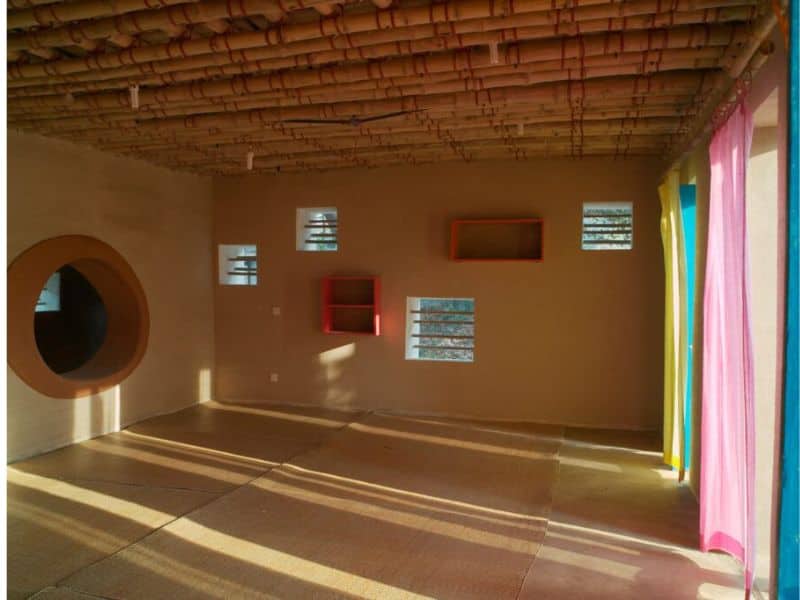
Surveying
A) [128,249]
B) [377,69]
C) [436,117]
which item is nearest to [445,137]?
[436,117]

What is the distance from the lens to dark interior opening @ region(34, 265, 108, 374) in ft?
28.4

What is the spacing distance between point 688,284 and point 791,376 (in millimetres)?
2458

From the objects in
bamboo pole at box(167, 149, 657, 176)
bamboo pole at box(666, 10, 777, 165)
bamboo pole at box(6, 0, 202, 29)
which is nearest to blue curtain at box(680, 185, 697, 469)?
bamboo pole at box(666, 10, 777, 165)

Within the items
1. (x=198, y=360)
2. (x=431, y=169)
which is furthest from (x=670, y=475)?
(x=198, y=360)

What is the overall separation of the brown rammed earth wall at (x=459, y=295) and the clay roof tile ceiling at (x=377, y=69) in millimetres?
1012

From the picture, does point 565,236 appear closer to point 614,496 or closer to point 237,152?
point 614,496

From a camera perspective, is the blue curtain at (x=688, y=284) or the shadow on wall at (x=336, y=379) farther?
the shadow on wall at (x=336, y=379)

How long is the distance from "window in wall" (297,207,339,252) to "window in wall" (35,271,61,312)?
3.86 m

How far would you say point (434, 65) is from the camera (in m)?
3.53

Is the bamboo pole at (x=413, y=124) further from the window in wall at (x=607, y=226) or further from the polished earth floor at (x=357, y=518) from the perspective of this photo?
the polished earth floor at (x=357, y=518)

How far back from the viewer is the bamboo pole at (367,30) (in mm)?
2869

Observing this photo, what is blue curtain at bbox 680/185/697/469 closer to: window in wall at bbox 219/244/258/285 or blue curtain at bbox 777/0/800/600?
blue curtain at bbox 777/0/800/600

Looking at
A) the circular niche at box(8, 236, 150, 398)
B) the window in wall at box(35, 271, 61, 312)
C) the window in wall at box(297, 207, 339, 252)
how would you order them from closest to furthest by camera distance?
the circular niche at box(8, 236, 150, 398)
the window in wall at box(297, 207, 339, 252)
the window in wall at box(35, 271, 61, 312)

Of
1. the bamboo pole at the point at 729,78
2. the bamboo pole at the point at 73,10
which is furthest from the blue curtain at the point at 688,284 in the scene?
the bamboo pole at the point at 73,10
